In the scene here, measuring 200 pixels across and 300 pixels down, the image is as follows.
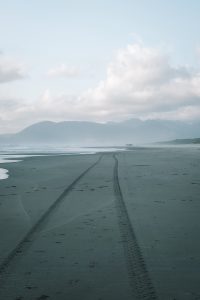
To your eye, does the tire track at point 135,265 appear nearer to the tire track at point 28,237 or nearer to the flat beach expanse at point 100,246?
the flat beach expanse at point 100,246

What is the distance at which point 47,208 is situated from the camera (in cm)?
1128

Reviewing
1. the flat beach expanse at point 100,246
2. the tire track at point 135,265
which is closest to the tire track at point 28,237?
the flat beach expanse at point 100,246

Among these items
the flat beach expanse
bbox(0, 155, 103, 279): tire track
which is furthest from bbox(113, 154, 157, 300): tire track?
bbox(0, 155, 103, 279): tire track

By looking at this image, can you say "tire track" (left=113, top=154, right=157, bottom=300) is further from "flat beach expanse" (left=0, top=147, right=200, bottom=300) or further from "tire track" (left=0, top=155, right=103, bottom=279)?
"tire track" (left=0, top=155, right=103, bottom=279)

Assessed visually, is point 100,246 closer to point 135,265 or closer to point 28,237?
point 135,265

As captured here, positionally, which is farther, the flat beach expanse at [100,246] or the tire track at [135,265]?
the flat beach expanse at [100,246]

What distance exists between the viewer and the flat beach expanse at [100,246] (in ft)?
17.3

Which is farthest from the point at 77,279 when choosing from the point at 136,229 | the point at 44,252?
the point at 136,229

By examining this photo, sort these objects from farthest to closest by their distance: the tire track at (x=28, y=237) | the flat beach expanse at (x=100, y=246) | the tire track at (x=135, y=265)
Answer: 1. the tire track at (x=28, y=237)
2. the flat beach expanse at (x=100, y=246)
3. the tire track at (x=135, y=265)

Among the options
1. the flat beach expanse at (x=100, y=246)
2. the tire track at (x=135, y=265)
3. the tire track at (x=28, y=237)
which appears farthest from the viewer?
the tire track at (x=28, y=237)

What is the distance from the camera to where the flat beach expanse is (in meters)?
5.26

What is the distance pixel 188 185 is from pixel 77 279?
1146cm

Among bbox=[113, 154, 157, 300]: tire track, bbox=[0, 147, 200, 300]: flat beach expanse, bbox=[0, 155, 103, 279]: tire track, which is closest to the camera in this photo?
bbox=[113, 154, 157, 300]: tire track

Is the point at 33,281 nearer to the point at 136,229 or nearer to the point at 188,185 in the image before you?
the point at 136,229
